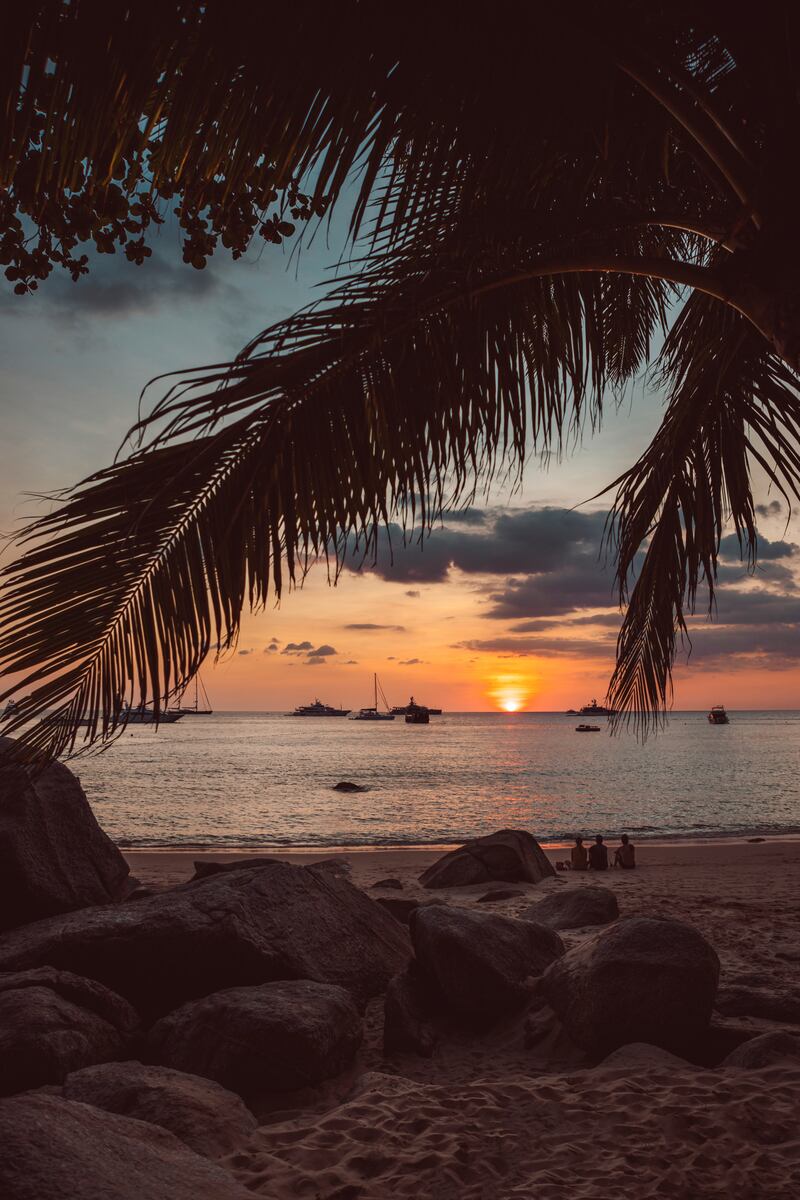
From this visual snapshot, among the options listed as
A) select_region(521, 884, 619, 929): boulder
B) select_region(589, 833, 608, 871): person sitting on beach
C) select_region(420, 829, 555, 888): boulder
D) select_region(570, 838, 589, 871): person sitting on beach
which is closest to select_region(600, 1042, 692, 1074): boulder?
select_region(521, 884, 619, 929): boulder

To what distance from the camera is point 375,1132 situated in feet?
12.4

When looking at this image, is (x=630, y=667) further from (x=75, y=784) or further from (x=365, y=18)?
(x=75, y=784)

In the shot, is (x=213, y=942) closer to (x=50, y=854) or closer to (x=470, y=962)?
(x=470, y=962)

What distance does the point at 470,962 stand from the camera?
5.61 metres

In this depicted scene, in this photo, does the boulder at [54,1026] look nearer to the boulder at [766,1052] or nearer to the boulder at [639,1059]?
the boulder at [639,1059]

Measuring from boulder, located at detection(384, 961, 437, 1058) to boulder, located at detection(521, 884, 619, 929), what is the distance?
309cm

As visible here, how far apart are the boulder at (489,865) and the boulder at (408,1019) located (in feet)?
23.2

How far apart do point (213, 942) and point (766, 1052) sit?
349 cm

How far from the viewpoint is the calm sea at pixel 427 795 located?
26391 mm

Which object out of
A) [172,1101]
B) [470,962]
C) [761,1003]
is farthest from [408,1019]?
[761,1003]

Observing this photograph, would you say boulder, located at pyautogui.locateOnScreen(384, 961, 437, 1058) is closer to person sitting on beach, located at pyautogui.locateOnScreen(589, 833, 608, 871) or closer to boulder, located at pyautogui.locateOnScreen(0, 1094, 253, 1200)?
boulder, located at pyautogui.locateOnScreen(0, 1094, 253, 1200)

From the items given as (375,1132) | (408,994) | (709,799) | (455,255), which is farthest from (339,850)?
(709,799)

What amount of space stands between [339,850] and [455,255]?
19808mm

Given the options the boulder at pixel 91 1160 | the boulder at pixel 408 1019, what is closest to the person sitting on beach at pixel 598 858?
the boulder at pixel 408 1019
